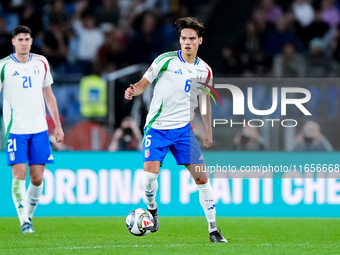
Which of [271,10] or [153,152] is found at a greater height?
[271,10]

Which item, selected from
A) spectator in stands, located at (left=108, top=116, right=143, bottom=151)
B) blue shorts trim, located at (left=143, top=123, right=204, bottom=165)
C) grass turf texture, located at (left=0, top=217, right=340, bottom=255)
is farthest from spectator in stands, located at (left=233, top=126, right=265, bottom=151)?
blue shorts trim, located at (left=143, top=123, right=204, bottom=165)

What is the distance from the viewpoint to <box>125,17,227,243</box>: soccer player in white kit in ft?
21.4

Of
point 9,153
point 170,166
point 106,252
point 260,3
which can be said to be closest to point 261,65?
point 260,3

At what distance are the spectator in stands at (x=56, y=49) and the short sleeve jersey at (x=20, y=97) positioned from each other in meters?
5.48

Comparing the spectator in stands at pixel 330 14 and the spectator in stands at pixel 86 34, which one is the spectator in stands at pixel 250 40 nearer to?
the spectator in stands at pixel 330 14

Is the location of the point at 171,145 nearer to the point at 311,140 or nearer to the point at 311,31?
the point at 311,140

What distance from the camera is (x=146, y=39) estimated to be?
534 inches

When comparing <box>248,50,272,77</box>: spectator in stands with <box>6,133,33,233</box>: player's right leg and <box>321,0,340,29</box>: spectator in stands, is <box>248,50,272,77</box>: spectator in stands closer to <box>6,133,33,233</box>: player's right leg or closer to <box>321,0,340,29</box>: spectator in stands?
<box>321,0,340,29</box>: spectator in stands

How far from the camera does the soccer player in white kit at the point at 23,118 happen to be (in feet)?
24.8

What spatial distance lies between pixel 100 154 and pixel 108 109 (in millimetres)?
840

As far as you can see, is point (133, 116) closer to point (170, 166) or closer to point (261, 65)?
point (170, 166)

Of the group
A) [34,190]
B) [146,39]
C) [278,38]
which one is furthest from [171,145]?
[278,38]

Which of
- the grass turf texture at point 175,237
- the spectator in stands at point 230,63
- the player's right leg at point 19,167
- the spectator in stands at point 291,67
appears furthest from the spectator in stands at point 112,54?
the player's right leg at point 19,167

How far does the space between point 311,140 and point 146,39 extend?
506cm
